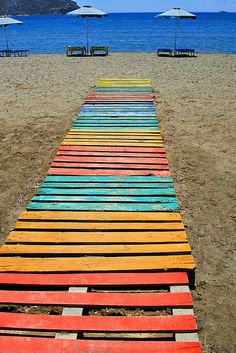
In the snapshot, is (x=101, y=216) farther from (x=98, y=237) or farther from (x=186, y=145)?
(x=186, y=145)

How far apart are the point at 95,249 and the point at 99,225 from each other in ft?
1.77

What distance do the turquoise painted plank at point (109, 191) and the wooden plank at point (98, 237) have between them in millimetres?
1031

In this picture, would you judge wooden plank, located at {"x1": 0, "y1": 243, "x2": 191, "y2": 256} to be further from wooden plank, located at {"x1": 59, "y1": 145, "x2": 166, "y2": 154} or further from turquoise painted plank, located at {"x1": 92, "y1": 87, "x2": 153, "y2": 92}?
turquoise painted plank, located at {"x1": 92, "y1": 87, "x2": 153, "y2": 92}

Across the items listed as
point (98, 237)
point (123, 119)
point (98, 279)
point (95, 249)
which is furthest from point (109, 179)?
point (123, 119)

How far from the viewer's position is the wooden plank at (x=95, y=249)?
4.50 metres

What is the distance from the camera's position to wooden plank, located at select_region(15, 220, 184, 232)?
16.3ft

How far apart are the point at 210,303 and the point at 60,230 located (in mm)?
2123

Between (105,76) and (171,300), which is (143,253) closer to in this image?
(171,300)

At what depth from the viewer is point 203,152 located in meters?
8.23

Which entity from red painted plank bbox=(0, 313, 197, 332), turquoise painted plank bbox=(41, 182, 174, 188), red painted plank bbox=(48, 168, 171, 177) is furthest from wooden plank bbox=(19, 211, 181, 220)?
red painted plank bbox=(0, 313, 197, 332)

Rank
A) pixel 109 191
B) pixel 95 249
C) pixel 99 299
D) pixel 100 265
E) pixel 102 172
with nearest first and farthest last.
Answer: pixel 99 299, pixel 100 265, pixel 95 249, pixel 109 191, pixel 102 172

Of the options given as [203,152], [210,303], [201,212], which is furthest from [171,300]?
[203,152]

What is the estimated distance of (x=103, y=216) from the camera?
17.2 ft

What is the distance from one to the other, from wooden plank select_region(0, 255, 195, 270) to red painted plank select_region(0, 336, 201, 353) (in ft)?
3.13
